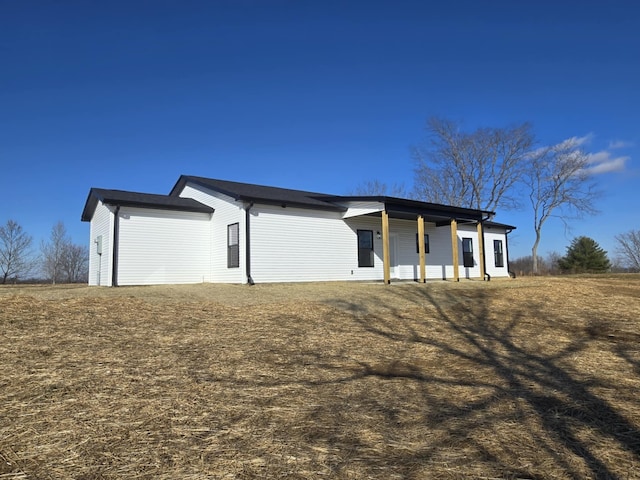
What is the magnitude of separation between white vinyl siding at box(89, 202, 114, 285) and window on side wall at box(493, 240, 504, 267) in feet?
63.9

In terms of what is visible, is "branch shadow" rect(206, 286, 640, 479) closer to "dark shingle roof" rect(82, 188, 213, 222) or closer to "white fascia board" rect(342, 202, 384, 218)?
"white fascia board" rect(342, 202, 384, 218)

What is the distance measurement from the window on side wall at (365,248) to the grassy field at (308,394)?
963 cm

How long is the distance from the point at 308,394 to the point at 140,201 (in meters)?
12.7

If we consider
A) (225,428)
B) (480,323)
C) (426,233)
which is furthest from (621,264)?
(225,428)

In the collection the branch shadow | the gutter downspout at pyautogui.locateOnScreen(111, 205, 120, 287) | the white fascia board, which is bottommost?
the branch shadow

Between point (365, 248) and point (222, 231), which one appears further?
point (365, 248)

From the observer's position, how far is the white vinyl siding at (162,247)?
1495 cm

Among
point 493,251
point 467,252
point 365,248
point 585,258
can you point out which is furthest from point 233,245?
point 585,258

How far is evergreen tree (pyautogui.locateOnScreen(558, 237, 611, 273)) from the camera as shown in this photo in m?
33.1

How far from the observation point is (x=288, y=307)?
926 centimetres

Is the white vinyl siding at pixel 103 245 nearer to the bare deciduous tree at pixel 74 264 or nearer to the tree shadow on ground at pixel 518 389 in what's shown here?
the tree shadow on ground at pixel 518 389

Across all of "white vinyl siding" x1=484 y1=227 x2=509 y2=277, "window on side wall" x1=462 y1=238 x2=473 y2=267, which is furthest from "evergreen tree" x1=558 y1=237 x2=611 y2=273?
"window on side wall" x1=462 y1=238 x2=473 y2=267

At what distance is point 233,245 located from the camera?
15.6 metres

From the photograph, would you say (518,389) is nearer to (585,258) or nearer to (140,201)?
(140,201)
